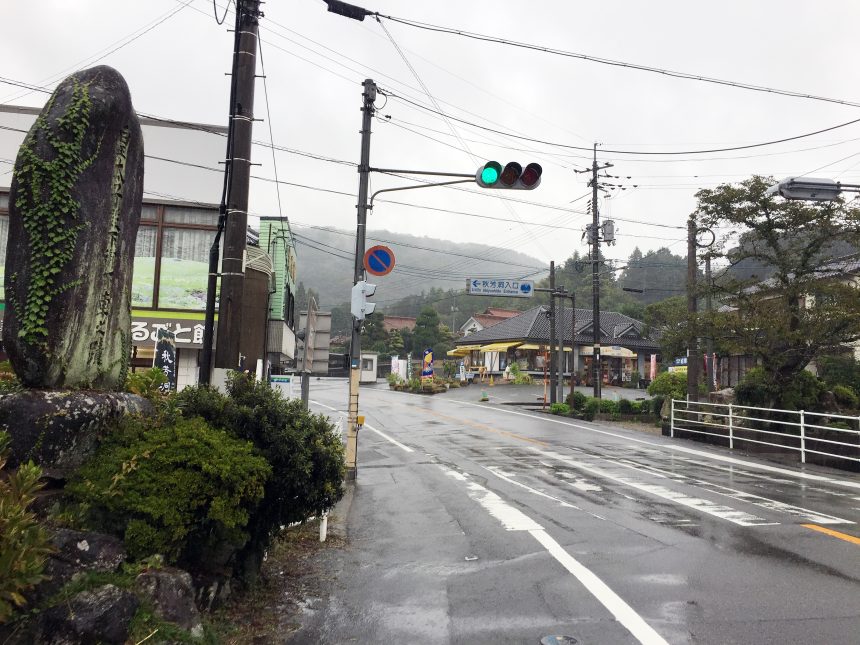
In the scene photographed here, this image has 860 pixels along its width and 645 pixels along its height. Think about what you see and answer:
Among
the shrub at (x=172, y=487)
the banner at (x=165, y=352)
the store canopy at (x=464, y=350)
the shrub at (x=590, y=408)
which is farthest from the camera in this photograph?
the store canopy at (x=464, y=350)

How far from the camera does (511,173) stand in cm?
1068

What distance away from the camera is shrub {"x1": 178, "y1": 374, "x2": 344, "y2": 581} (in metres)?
5.36

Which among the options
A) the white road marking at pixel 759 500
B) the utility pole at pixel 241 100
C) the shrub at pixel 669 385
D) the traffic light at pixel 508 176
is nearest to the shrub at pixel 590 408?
the shrub at pixel 669 385

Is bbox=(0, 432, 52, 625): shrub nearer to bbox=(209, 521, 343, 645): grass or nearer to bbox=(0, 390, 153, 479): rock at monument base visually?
bbox=(0, 390, 153, 479): rock at monument base

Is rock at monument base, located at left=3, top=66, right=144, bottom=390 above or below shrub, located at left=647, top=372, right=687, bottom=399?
above

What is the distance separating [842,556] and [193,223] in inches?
814

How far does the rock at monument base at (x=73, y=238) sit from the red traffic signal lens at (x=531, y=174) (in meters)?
6.54

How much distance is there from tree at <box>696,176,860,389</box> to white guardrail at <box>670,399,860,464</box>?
1323 mm

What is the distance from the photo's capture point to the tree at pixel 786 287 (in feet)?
58.5

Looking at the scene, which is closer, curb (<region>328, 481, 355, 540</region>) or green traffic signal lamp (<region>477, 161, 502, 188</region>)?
curb (<region>328, 481, 355, 540</region>)

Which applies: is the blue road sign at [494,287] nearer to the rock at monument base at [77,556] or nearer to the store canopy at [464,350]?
the rock at monument base at [77,556]

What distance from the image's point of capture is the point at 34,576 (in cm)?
330

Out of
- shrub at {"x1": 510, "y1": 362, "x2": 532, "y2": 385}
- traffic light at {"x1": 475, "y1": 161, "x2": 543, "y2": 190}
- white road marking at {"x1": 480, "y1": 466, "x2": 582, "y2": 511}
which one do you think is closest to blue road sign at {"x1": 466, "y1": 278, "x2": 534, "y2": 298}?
white road marking at {"x1": 480, "y1": 466, "x2": 582, "y2": 511}

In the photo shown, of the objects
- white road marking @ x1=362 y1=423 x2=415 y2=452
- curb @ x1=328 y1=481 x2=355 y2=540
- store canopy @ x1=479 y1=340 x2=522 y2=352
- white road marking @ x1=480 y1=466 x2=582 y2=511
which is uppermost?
store canopy @ x1=479 y1=340 x2=522 y2=352
